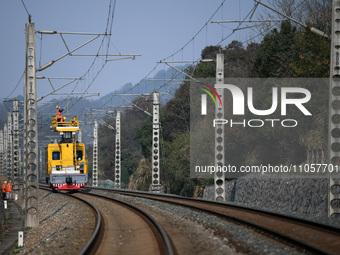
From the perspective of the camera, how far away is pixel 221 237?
14.7 meters

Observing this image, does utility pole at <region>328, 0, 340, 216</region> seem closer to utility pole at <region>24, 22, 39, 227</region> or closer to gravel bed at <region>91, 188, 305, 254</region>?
gravel bed at <region>91, 188, 305, 254</region>

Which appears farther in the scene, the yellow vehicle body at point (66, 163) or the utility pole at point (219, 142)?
the yellow vehicle body at point (66, 163)

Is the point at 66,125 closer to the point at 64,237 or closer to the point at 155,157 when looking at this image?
the point at 155,157

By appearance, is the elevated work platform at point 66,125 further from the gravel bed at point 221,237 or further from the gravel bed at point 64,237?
the gravel bed at point 221,237

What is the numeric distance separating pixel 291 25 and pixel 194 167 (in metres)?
15.8

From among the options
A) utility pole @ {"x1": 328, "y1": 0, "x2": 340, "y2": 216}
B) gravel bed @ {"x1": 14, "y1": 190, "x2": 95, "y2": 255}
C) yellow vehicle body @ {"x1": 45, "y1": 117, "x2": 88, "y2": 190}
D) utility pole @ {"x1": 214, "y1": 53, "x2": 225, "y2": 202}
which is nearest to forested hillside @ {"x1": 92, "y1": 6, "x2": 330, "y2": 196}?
utility pole @ {"x1": 214, "y1": 53, "x2": 225, "y2": 202}

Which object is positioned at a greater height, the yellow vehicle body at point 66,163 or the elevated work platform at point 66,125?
the elevated work platform at point 66,125

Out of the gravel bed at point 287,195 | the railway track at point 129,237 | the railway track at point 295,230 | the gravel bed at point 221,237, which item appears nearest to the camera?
the railway track at point 295,230

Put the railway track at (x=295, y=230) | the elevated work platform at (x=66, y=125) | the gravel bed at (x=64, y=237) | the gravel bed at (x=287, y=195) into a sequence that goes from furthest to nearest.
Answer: the elevated work platform at (x=66, y=125) → the gravel bed at (x=287, y=195) → the gravel bed at (x=64, y=237) → the railway track at (x=295, y=230)

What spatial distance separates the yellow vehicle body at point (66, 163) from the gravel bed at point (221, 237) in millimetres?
20536

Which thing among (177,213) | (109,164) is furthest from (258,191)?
(109,164)

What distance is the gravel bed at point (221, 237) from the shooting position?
489 inches

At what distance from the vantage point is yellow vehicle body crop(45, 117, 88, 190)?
40781 millimetres

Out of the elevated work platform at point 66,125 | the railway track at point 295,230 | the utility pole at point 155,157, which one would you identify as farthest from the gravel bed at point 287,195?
the elevated work platform at point 66,125
